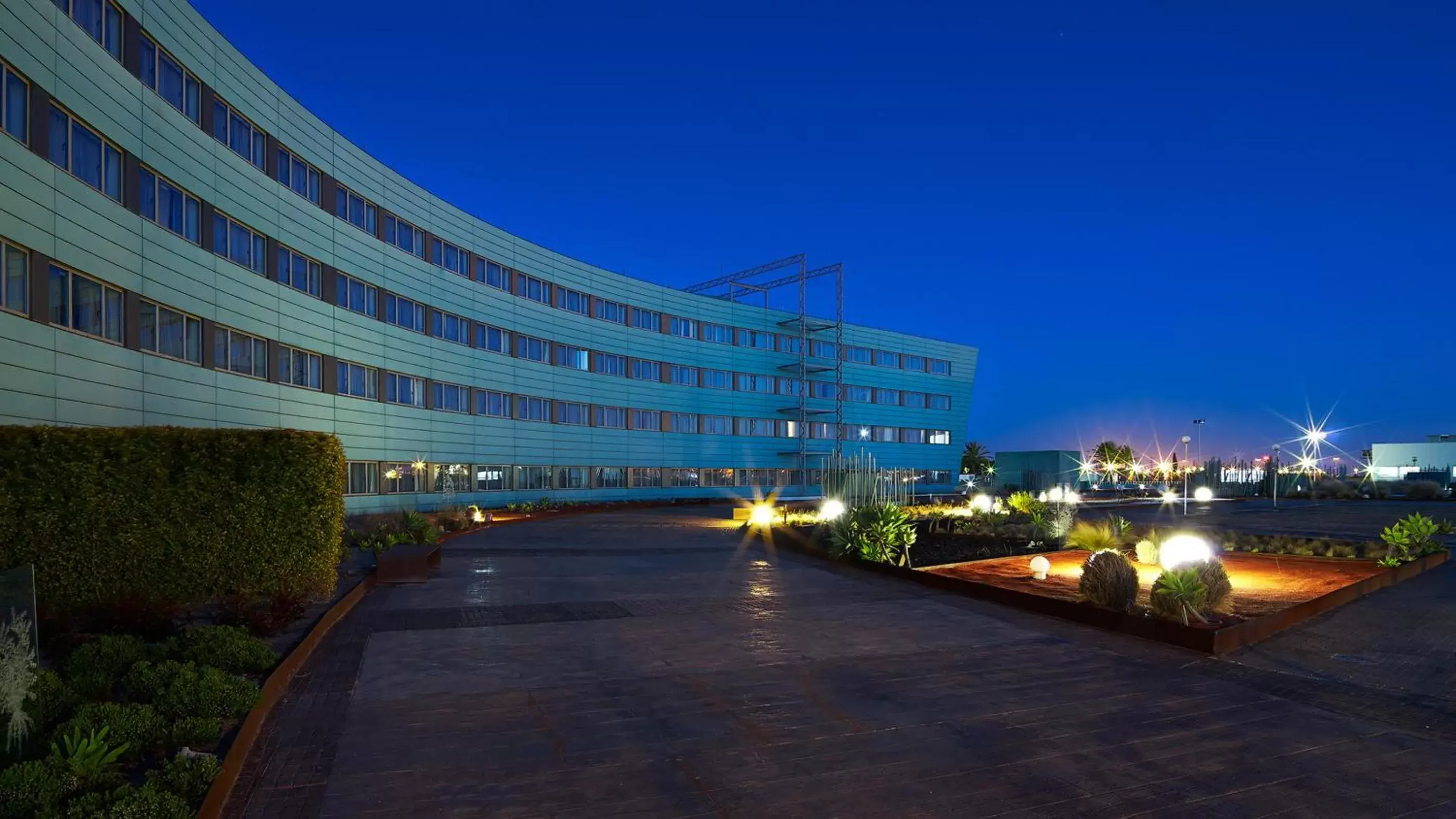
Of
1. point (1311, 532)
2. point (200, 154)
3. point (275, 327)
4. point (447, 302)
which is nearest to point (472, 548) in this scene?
point (275, 327)

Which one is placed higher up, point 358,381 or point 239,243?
point 239,243

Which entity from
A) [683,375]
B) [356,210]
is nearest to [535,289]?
[356,210]

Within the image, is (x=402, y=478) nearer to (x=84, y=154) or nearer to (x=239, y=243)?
(x=239, y=243)

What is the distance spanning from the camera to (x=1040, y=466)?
233 feet

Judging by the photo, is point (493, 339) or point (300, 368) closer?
point (300, 368)

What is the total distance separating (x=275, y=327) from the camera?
94.3ft

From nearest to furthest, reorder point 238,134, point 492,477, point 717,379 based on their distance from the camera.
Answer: point 238,134, point 492,477, point 717,379

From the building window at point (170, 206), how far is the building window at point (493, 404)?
65.5ft

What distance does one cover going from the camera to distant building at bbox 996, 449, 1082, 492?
61.8 m

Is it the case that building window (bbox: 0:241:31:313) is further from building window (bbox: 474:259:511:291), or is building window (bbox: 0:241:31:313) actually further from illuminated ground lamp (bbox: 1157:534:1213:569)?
building window (bbox: 474:259:511:291)

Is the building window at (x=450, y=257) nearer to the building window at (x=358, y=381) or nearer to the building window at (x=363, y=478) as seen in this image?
the building window at (x=358, y=381)

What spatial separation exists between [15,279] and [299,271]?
14467mm

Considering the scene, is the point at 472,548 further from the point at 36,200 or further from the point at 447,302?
the point at 447,302

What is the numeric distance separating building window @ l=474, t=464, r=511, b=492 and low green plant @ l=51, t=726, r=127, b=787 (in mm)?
38846
